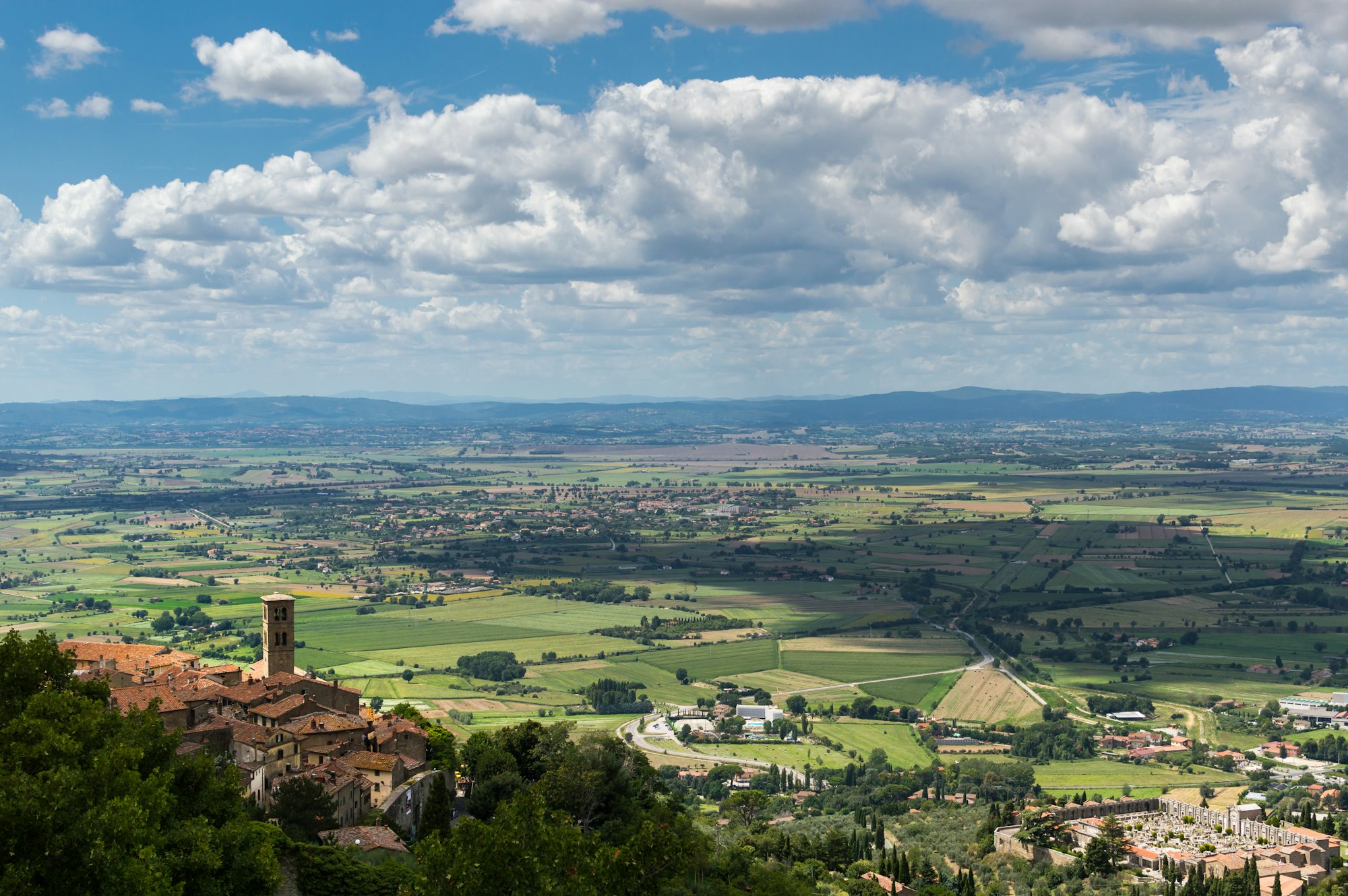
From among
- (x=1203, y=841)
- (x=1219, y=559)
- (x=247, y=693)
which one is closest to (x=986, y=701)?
(x=1203, y=841)

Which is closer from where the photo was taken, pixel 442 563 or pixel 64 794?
pixel 64 794

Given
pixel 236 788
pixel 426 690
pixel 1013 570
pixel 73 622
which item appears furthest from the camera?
pixel 1013 570

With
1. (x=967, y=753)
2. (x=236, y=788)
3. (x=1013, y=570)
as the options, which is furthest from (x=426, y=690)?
(x=1013, y=570)

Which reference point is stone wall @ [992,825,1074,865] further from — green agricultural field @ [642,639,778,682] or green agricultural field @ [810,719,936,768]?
green agricultural field @ [642,639,778,682]

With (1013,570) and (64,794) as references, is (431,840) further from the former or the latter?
(1013,570)

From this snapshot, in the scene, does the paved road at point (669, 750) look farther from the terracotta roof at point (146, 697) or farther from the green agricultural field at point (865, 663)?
the terracotta roof at point (146, 697)

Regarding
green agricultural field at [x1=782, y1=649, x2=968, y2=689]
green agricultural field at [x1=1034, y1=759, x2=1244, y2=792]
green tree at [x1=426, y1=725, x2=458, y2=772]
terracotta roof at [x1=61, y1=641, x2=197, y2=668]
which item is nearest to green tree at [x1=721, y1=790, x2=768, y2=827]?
green tree at [x1=426, y1=725, x2=458, y2=772]
